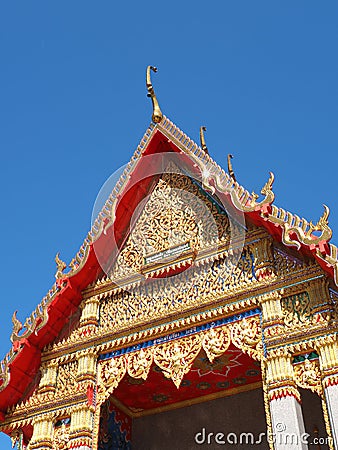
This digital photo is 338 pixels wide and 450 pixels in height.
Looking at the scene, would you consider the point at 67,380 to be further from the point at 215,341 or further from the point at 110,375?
the point at 215,341

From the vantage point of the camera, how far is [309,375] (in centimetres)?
773

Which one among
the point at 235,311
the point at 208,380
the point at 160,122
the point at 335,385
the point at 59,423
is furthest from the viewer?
the point at 160,122

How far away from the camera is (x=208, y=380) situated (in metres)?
10.3

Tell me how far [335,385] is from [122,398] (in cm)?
434

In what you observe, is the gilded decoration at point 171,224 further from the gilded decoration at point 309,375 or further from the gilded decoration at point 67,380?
the gilded decoration at point 309,375

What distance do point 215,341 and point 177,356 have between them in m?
0.62

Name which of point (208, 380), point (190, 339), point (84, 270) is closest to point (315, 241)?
point (190, 339)

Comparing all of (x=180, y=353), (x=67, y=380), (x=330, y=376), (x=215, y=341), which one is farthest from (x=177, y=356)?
(x=330, y=376)

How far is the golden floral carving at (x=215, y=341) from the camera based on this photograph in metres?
8.66

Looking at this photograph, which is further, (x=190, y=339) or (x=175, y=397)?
(x=175, y=397)

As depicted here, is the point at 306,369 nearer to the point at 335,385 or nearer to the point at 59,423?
the point at 335,385

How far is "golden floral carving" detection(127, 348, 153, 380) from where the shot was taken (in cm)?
923

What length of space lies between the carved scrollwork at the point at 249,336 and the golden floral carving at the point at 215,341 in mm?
106

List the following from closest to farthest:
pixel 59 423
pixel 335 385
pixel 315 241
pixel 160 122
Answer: pixel 335 385
pixel 315 241
pixel 59 423
pixel 160 122
